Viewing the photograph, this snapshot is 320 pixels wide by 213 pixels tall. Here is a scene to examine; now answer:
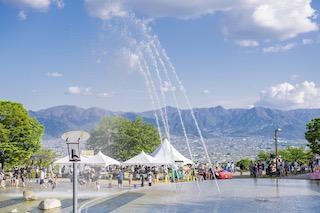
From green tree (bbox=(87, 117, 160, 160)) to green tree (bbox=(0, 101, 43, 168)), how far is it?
26332 mm

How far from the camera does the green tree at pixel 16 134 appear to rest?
225 feet

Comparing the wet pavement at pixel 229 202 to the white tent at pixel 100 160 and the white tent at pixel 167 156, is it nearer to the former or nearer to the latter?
the white tent at pixel 167 156

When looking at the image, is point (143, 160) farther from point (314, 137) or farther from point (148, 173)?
point (314, 137)

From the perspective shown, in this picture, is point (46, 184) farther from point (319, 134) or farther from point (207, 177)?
point (319, 134)

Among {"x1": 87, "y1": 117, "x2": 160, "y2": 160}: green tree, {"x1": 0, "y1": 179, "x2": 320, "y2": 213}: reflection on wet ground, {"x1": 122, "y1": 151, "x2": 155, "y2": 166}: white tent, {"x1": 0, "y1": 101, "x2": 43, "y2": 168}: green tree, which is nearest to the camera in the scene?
{"x1": 0, "y1": 179, "x2": 320, "y2": 213}: reflection on wet ground

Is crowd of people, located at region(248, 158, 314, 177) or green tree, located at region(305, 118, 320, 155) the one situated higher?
green tree, located at region(305, 118, 320, 155)

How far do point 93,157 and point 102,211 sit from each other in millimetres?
32284

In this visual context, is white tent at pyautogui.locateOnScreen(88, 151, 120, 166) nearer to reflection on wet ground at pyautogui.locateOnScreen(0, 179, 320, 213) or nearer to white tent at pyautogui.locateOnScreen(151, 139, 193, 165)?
white tent at pyautogui.locateOnScreen(151, 139, 193, 165)

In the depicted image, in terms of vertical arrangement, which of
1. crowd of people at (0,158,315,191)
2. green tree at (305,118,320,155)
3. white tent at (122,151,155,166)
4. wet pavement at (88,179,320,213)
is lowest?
wet pavement at (88,179,320,213)

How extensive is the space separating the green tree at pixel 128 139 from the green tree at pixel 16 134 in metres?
26.3

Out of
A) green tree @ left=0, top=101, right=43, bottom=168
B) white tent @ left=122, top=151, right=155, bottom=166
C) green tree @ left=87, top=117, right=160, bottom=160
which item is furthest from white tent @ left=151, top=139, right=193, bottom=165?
green tree @ left=87, top=117, right=160, bottom=160

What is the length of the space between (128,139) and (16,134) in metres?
32.3

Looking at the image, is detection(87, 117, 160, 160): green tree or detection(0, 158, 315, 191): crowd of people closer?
detection(0, 158, 315, 191): crowd of people

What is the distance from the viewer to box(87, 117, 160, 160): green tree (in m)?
98.2
